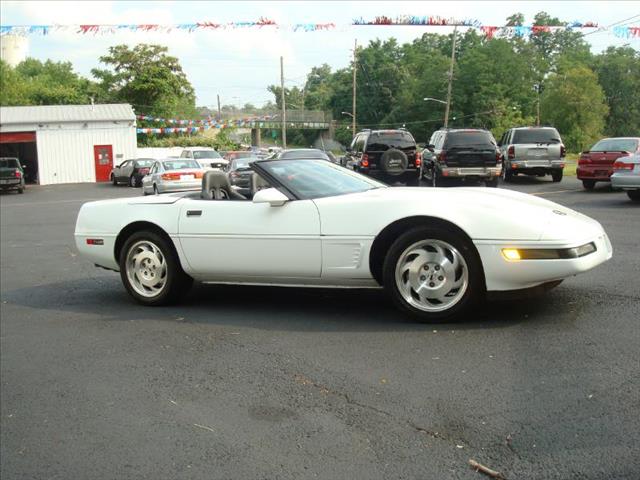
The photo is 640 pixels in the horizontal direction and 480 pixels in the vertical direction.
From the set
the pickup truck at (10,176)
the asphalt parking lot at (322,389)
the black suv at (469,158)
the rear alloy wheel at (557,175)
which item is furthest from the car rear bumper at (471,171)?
the pickup truck at (10,176)

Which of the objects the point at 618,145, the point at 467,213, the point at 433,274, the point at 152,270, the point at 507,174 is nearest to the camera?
the point at 467,213

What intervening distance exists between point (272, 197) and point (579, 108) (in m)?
84.9

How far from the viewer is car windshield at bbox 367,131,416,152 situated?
2017 cm

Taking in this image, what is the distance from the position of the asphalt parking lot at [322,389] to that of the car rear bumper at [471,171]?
1165cm

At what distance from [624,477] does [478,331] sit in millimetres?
2031

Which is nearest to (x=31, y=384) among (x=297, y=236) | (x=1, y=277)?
(x=297, y=236)

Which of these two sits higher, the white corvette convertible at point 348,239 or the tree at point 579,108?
the tree at point 579,108

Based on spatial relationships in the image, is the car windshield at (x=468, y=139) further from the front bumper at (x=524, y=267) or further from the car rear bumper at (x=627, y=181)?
the front bumper at (x=524, y=267)

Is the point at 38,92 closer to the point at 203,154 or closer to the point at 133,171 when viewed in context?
the point at 133,171

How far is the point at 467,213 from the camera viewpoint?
4.78 m

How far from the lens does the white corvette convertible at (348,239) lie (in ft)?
15.4

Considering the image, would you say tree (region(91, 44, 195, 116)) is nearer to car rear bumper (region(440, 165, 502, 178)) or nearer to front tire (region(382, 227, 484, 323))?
car rear bumper (region(440, 165, 502, 178))

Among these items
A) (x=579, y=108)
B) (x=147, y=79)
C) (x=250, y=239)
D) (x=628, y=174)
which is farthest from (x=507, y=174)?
(x=579, y=108)

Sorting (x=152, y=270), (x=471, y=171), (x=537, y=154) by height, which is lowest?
(x=152, y=270)
